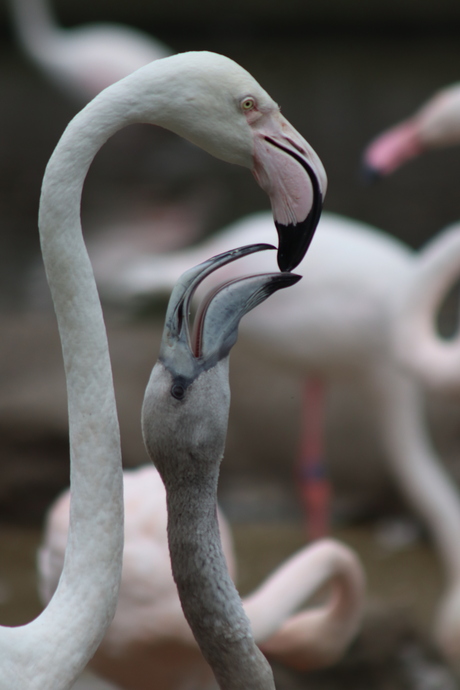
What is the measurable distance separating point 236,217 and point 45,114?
14.2 feet

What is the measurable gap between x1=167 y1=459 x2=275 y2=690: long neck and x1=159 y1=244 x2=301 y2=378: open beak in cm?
17

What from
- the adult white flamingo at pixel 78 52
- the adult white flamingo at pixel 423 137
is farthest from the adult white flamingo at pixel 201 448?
the adult white flamingo at pixel 78 52

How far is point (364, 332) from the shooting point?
156 inches

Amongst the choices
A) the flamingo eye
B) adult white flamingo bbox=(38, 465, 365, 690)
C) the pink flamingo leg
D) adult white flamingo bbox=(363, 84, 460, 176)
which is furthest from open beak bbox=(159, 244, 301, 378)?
the pink flamingo leg

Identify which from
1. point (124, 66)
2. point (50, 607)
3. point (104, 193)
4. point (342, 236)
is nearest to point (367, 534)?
point (342, 236)

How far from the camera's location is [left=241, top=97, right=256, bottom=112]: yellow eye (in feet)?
4.94

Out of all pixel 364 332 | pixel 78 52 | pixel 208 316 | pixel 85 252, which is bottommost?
pixel 208 316

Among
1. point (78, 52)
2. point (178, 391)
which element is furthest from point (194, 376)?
point (78, 52)

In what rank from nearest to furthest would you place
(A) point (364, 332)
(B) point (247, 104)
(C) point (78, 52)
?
(B) point (247, 104), (A) point (364, 332), (C) point (78, 52)

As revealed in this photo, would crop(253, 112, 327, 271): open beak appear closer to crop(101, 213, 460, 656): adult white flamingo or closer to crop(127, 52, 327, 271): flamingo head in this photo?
crop(127, 52, 327, 271): flamingo head

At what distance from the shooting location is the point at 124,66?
7.01 m

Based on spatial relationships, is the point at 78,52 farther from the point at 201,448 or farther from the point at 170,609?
the point at 201,448

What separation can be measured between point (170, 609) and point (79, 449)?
949 millimetres

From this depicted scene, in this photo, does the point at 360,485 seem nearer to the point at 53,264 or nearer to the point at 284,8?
the point at 53,264
